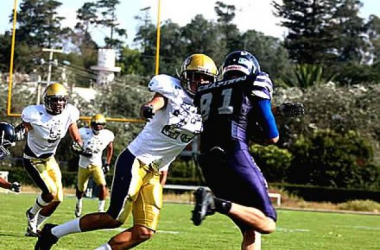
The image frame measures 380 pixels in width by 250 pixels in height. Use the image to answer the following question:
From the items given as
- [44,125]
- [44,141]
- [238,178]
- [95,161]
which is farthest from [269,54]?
[238,178]

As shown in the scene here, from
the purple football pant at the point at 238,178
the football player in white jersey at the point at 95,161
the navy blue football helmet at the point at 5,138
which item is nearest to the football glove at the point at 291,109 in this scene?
the purple football pant at the point at 238,178

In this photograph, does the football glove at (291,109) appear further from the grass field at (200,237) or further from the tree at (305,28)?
the tree at (305,28)

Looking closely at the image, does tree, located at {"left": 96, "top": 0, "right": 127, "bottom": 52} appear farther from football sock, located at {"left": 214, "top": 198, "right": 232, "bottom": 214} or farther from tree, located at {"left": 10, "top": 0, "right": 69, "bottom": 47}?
football sock, located at {"left": 214, "top": 198, "right": 232, "bottom": 214}

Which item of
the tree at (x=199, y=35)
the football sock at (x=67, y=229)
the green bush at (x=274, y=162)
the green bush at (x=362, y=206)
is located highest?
the tree at (x=199, y=35)

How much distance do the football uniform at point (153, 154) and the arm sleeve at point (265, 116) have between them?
2.43 feet

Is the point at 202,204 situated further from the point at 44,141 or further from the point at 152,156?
the point at 44,141

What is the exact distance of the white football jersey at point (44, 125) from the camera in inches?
417

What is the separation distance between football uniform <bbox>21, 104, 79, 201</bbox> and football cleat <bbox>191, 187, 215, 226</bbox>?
4824 mm

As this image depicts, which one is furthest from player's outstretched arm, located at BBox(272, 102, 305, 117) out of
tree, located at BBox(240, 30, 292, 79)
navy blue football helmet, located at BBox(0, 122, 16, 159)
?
tree, located at BBox(240, 30, 292, 79)

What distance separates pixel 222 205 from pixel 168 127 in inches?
42.7

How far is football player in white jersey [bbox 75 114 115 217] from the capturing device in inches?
628

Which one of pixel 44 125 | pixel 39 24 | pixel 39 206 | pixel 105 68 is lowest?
pixel 39 206

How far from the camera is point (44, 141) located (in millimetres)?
10750

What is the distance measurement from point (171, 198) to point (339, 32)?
39.6 metres
